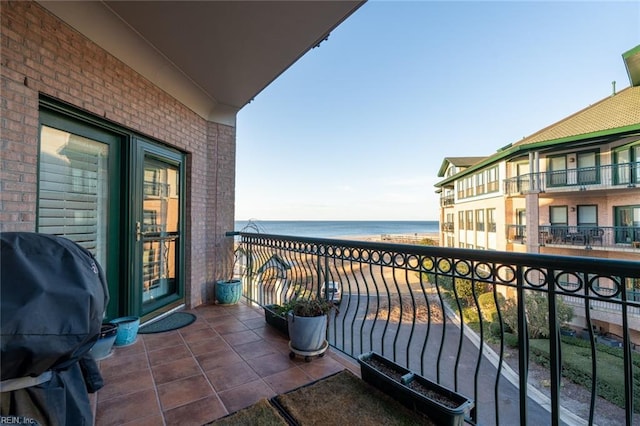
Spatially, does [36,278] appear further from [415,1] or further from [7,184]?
[415,1]

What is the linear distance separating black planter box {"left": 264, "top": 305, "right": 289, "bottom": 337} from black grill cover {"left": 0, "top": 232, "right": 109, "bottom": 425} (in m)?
1.78

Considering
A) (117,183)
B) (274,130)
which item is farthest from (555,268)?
(274,130)

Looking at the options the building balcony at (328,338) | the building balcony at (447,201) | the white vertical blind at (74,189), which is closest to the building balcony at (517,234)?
the building balcony at (447,201)

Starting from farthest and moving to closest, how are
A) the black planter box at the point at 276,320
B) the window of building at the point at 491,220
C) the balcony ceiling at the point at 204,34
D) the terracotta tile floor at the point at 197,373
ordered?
the window of building at the point at 491,220 < the black planter box at the point at 276,320 < the balcony ceiling at the point at 204,34 < the terracotta tile floor at the point at 197,373

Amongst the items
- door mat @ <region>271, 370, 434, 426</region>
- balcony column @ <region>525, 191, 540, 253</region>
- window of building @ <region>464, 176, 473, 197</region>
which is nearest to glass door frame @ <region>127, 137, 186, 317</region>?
door mat @ <region>271, 370, 434, 426</region>

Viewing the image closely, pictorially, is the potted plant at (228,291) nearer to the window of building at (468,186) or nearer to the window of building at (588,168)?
the window of building at (588,168)

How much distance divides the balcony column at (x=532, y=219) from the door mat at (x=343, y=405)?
1220cm

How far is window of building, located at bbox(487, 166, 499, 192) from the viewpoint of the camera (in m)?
13.1

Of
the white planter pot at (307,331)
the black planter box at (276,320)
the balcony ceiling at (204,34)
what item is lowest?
the black planter box at (276,320)

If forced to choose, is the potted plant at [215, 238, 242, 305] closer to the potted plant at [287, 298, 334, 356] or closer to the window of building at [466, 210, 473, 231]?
the potted plant at [287, 298, 334, 356]

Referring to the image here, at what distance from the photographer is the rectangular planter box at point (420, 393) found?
1361 mm

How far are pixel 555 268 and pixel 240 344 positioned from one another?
95.3 inches

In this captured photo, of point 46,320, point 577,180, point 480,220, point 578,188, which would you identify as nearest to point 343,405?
point 46,320

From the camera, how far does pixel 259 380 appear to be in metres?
1.99
